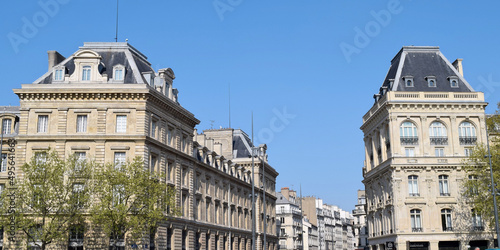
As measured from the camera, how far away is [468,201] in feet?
195

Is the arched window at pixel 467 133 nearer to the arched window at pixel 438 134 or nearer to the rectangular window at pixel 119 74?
the arched window at pixel 438 134

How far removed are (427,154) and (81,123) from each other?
3631cm

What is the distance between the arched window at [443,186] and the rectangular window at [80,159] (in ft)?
122

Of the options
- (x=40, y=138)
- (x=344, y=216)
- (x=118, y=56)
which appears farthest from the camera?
(x=344, y=216)

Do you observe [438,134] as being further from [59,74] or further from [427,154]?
→ [59,74]

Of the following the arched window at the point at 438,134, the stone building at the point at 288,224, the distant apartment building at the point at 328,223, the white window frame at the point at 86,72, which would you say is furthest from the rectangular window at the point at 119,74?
the distant apartment building at the point at 328,223

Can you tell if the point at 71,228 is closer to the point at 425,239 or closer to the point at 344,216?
the point at 425,239

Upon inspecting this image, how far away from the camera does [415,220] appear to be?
59375 millimetres

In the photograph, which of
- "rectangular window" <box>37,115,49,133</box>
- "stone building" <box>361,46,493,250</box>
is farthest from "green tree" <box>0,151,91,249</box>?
"stone building" <box>361,46,493,250</box>

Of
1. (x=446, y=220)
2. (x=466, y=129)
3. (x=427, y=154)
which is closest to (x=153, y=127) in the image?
(x=427, y=154)

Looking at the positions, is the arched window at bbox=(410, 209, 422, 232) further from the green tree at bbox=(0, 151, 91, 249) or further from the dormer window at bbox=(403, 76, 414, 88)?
the green tree at bbox=(0, 151, 91, 249)

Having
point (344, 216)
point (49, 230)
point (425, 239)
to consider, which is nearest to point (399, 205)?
point (425, 239)

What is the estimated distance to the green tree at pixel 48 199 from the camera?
3984 centimetres

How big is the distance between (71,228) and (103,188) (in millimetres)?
4046
